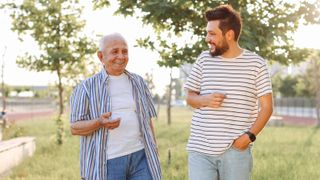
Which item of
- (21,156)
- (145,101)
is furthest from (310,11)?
(21,156)

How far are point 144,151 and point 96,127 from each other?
410 mm

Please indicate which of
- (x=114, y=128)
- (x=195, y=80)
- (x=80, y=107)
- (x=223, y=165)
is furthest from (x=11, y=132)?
(x=223, y=165)

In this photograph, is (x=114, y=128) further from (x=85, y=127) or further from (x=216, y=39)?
(x=216, y=39)

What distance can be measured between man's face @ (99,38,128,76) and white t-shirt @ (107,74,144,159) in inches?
4.1

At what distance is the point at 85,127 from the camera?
11.6 feet

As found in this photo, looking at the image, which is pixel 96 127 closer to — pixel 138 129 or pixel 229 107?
pixel 138 129

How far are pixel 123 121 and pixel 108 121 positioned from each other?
236mm

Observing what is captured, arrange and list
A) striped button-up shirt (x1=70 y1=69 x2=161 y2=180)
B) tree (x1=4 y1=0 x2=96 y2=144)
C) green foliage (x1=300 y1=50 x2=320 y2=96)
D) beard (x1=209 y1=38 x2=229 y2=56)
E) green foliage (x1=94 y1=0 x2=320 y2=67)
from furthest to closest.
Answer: green foliage (x1=300 y1=50 x2=320 y2=96) → tree (x1=4 y1=0 x2=96 y2=144) → green foliage (x1=94 y1=0 x2=320 y2=67) → striped button-up shirt (x1=70 y1=69 x2=161 y2=180) → beard (x1=209 y1=38 x2=229 y2=56)

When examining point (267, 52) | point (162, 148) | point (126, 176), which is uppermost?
point (267, 52)

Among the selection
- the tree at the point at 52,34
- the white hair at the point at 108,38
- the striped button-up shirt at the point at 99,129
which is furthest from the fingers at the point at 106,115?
the tree at the point at 52,34

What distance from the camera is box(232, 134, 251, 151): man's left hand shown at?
3303 millimetres

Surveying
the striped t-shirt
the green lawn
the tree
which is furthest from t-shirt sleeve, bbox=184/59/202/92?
the tree

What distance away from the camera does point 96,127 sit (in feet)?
11.4

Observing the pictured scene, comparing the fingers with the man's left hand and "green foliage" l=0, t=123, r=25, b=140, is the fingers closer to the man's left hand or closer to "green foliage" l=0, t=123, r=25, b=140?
the man's left hand
